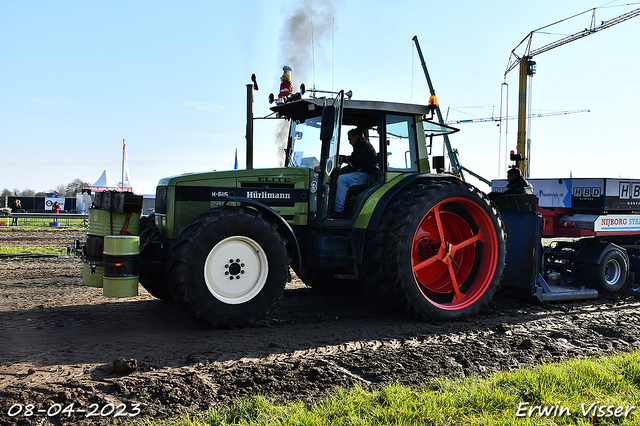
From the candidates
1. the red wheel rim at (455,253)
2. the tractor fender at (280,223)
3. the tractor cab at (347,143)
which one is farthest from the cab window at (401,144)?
the tractor fender at (280,223)

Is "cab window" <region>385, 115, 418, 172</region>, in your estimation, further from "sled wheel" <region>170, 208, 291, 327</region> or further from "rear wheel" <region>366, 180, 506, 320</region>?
"sled wheel" <region>170, 208, 291, 327</region>

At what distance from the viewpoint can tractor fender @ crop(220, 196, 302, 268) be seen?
5.30 meters

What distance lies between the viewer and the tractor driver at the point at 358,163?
19.9ft

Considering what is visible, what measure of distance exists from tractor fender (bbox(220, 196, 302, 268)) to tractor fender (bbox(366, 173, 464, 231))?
2.69ft

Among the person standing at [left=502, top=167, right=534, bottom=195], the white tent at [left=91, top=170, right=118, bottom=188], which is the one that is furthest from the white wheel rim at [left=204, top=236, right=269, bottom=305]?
the white tent at [left=91, top=170, right=118, bottom=188]

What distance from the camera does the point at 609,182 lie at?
7.75 metres

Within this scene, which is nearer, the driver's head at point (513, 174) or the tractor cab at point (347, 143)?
the tractor cab at point (347, 143)

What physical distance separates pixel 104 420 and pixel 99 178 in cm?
2986

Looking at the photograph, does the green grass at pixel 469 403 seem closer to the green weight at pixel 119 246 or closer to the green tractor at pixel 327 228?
the green tractor at pixel 327 228

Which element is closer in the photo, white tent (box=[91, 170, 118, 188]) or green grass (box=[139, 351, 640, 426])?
green grass (box=[139, 351, 640, 426])

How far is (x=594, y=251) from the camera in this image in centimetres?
761

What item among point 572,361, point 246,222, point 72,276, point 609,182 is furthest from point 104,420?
point 609,182

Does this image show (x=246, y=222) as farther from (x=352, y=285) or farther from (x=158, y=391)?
(x=352, y=285)

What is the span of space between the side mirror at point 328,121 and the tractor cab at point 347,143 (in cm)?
3
